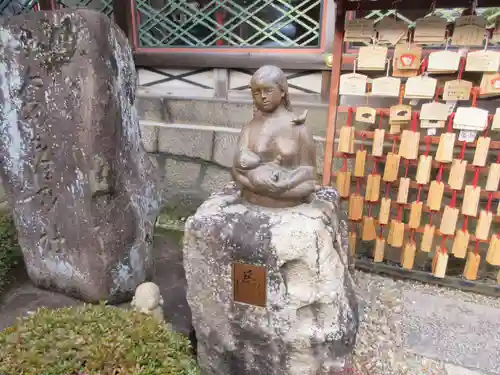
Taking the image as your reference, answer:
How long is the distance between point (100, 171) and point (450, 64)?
2.86 metres

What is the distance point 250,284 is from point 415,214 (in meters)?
2.12

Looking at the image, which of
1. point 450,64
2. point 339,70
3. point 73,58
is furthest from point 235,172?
point 450,64

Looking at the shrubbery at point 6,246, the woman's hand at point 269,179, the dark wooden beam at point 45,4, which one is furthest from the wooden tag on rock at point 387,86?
the dark wooden beam at point 45,4

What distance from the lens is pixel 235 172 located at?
8.07 feet

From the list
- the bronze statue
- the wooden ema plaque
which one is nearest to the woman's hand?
the bronze statue

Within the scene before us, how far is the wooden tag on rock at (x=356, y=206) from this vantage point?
12.6 feet

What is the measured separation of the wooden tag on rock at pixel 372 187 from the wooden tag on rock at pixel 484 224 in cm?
92

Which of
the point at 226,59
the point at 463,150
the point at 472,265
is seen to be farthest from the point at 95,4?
the point at 472,265

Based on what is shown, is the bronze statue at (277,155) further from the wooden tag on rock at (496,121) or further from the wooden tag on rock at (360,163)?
the wooden tag on rock at (496,121)

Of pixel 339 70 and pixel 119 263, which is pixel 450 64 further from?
pixel 119 263

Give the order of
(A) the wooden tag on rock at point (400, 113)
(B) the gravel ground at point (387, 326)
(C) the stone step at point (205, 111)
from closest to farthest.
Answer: (B) the gravel ground at point (387, 326) < (A) the wooden tag on rock at point (400, 113) < (C) the stone step at point (205, 111)

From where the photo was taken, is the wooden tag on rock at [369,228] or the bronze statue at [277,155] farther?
the wooden tag on rock at [369,228]

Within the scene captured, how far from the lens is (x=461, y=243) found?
142 inches

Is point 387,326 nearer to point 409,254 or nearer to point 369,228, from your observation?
point 409,254
